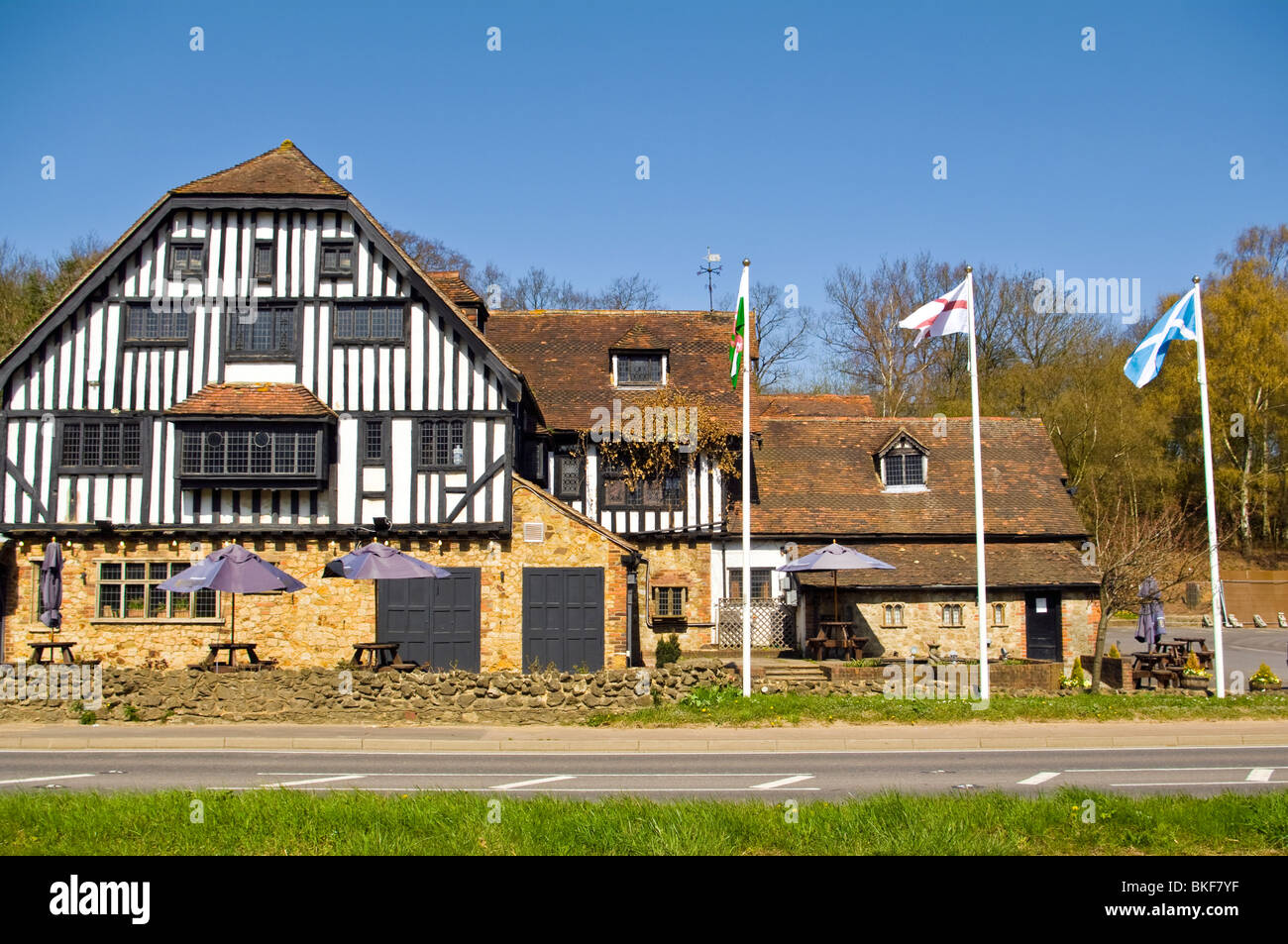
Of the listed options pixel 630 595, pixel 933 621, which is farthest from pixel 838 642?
pixel 630 595

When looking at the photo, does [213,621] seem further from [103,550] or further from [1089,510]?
[1089,510]

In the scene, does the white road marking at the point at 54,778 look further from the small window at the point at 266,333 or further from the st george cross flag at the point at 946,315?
the st george cross flag at the point at 946,315

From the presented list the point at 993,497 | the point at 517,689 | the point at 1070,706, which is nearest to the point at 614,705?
the point at 517,689

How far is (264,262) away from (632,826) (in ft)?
67.8

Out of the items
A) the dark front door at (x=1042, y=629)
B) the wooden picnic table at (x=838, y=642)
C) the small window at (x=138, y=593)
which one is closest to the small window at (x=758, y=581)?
the wooden picnic table at (x=838, y=642)

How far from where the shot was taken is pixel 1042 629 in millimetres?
29500

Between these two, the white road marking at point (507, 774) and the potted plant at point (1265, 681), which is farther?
the potted plant at point (1265, 681)

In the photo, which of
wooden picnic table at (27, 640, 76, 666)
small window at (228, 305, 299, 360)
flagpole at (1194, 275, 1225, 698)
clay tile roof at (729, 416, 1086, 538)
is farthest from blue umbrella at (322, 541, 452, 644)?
flagpole at (1194, 275, 1225, 698)

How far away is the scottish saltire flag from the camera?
2027 cm

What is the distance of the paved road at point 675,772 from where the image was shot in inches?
495

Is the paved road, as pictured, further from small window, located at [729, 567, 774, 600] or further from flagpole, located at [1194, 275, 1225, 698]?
small window, located at [729, 567, 774, 600]

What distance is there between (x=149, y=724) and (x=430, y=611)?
25.0ft

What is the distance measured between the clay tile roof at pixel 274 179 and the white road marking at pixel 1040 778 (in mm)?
19646

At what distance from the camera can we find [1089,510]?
48.6 meters
